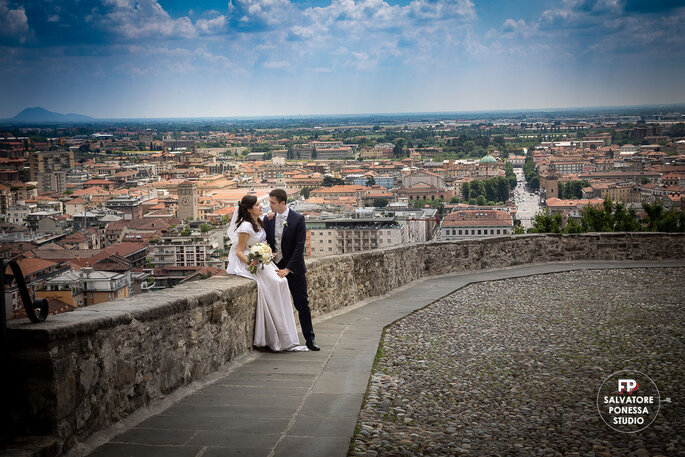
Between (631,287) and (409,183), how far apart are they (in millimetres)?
83079

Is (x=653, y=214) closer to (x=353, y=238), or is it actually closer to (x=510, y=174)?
(x=353, y=238)

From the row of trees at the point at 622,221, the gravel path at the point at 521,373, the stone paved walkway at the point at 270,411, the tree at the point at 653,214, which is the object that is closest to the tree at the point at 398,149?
the row of trees at the point at 622,221

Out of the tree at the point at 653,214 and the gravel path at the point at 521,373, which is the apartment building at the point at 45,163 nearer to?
the gravel path at the point at 521,373

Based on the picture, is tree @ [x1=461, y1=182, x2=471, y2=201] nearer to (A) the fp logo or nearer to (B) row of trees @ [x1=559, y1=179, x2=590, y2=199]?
(B) row of trees @ [x1=559, y1=179, x2=590, y2=199]

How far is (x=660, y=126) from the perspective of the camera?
91.5 ft

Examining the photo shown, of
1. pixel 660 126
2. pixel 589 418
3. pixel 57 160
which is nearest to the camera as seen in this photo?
pixel 589 418

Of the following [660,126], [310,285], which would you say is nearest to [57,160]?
[310,285]

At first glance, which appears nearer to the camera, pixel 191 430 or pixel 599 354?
pixel 191 430

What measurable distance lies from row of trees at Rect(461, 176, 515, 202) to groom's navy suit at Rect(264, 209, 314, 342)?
73.9 m

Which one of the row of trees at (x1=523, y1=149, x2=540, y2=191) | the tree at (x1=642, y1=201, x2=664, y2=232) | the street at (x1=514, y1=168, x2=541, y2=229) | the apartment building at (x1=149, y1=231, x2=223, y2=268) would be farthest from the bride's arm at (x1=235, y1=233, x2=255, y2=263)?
the row of trees at (x1=523, y1=149, x2=540, y2=191)

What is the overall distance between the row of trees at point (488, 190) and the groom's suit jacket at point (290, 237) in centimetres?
7393

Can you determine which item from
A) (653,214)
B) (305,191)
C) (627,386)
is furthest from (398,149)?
(627,386)

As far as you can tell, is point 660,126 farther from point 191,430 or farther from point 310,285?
point 191,430
